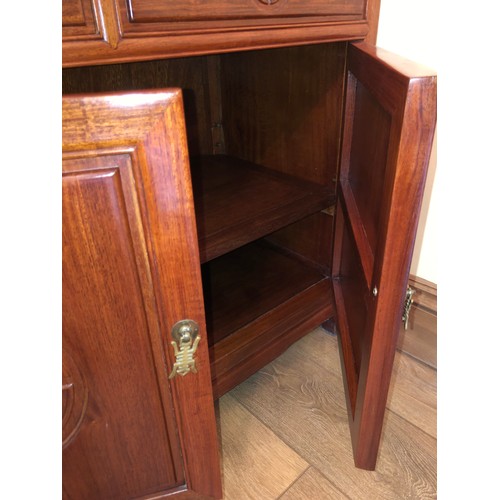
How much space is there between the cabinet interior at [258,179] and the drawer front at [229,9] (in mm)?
155

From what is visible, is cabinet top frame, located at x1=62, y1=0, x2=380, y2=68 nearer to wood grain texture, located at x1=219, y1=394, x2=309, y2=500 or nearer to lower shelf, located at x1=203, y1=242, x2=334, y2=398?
lower shelf, located at x1=203, y1=242, x2=334, y2=398

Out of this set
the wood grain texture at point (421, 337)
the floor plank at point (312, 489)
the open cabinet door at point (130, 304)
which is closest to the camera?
the open cabinet door at point (130, 304)

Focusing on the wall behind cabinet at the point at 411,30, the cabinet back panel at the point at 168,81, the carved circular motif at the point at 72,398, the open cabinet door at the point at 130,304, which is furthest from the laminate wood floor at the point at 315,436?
the cabinet back panel at the point at 168,81

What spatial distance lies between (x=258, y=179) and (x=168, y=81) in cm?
37

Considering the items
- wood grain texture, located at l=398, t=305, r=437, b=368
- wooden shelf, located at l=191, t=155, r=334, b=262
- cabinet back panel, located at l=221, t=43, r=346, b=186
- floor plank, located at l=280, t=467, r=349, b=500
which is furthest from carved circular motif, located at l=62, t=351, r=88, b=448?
wood grain texture, located at l=398, t=305, r=437, b=368

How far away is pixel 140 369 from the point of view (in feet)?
1.63

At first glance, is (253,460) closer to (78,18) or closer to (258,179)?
(258,179)

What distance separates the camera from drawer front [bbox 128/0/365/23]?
48 cm

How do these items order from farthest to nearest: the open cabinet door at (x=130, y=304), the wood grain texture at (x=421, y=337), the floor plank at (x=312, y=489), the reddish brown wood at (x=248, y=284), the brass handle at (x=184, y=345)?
the wood grain texture at (x=421, y=337)
the reddish brown wood at (x=248, y=284)
the floor plank at (x=312, y=489)
the brass handle at (x=184, y=345)
the open cabinet door at (x=130, y=304)

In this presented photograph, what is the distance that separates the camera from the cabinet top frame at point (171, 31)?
45 centimetres

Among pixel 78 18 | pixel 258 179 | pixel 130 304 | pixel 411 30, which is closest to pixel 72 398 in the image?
pixel 130 304

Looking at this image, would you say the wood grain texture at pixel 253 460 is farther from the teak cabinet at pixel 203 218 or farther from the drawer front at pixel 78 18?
the drawer front at pixel 78 18

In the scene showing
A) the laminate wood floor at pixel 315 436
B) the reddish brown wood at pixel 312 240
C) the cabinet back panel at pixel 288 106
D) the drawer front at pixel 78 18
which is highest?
the drawer front at pixel 78 18
